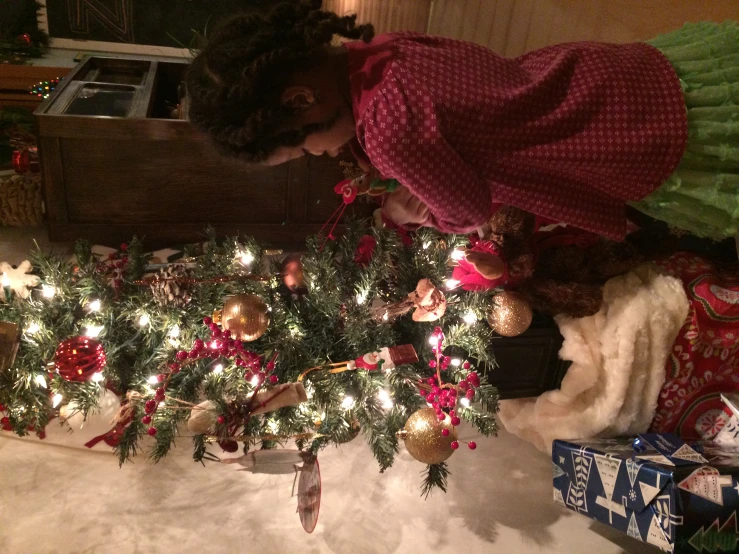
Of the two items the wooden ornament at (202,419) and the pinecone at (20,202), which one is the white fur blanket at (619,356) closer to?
the wooden ornament at (202,419)

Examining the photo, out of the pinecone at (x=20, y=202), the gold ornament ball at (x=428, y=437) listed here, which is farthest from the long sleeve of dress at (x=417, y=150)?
the pinecone at (x=20, y=202)

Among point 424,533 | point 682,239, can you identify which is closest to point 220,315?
point 424,533

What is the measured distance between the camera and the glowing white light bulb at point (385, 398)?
0.91 meters

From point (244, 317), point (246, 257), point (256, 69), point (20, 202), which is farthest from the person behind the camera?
point (20, 202)

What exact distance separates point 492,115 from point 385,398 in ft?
1.64

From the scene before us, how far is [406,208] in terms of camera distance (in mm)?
913

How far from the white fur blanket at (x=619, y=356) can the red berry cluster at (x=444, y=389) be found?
0.22 m

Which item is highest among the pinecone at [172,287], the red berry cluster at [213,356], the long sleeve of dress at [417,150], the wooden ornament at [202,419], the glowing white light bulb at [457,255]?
the long sleeve of dress at [417,150]

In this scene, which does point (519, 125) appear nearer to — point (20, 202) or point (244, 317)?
point (244, 317)

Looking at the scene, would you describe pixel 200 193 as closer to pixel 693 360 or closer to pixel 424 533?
pixel 424 533

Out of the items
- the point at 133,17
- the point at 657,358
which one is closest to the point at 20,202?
the point at 133,17

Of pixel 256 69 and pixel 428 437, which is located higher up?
pixel 256 69

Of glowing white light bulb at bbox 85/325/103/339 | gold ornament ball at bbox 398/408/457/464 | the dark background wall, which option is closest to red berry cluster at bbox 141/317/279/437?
glowing white light bulb at bbox 85/325/103/339

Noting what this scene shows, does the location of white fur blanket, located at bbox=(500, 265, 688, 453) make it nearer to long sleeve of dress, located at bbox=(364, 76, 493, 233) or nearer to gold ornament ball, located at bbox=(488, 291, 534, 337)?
gold ornament ball, located at bbox=(488, 291, 534, 337)
